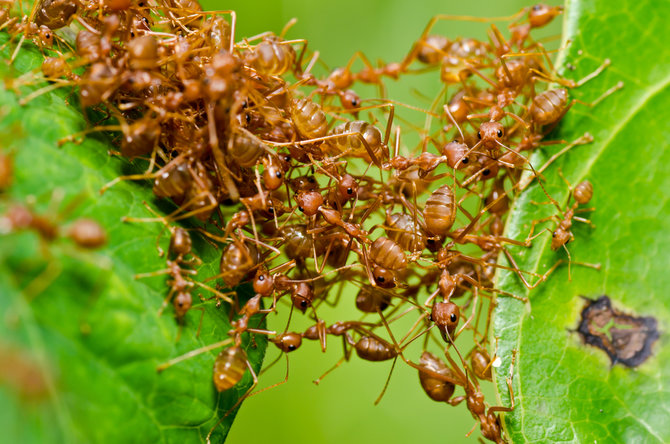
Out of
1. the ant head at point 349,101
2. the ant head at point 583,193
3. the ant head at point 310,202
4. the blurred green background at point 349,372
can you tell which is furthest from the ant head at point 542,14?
the ant head at point 310,202

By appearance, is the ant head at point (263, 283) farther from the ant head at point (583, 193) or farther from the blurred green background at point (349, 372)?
the ant head at point (583, 193)

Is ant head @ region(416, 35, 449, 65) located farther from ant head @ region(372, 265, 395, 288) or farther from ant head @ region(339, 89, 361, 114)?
ant head @ region(372, 265, 395, 288)

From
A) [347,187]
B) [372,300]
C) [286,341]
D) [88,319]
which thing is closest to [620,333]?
[372,300]

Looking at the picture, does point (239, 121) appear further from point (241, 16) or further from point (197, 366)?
point (241, 16)

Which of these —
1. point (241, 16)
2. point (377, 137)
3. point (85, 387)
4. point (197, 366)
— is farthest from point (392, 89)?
point (85, 387)

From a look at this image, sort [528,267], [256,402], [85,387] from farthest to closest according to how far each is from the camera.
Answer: [256,402] < [528,267] < [85,387]

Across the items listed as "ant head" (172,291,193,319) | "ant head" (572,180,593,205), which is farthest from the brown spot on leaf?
"ant head" (172,291,193,319)

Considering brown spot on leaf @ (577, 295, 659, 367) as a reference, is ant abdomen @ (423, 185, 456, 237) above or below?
above
